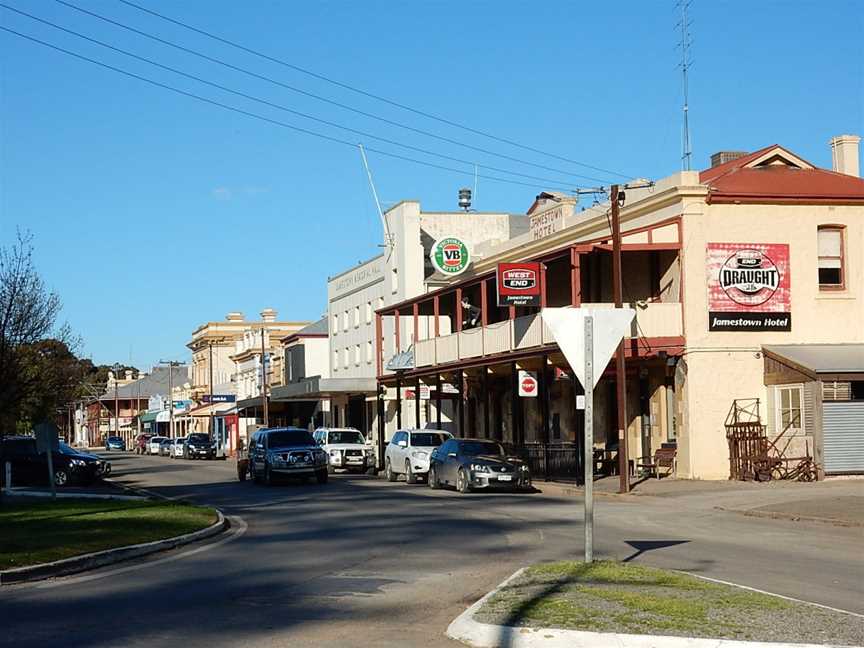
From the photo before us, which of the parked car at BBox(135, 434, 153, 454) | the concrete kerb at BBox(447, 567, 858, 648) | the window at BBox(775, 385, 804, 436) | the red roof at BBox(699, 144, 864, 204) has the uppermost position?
the red roof at BBox(699, 144, 864, 204)

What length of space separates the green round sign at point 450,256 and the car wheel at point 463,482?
66.1 ft

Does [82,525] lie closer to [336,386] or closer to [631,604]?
[631,604]

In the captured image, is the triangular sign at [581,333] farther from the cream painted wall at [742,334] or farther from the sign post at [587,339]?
the cream painted wall at [742,334]

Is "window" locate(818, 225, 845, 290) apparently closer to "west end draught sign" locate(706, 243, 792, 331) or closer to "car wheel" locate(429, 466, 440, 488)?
"west end draught sign" locate(706, 243, 792, 331)

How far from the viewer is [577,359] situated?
1318 cm

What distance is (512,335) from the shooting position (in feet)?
128

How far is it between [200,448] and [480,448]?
51.9m

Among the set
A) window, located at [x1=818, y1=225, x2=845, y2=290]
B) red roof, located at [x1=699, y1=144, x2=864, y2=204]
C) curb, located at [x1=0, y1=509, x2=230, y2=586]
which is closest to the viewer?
curb, located at [x1=0, y1=509, x2=230, y2=586]

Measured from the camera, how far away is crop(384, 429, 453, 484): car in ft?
127

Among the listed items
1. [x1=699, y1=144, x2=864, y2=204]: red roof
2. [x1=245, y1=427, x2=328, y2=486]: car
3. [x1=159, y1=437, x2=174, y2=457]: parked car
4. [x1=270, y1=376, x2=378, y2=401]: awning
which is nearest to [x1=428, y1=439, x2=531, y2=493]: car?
[x1=245, y1=427, x2=328, y2=486]: car

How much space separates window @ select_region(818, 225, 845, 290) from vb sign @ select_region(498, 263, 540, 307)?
326 inches

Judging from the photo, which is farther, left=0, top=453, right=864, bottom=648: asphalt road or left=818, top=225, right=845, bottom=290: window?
left=818, top=225, right=845, bottom=290: window

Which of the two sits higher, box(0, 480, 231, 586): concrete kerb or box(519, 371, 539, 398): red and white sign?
box(519, 371, 539, 398): red and white sign

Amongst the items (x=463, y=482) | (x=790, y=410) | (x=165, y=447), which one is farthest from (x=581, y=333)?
(x=165, y=447)
